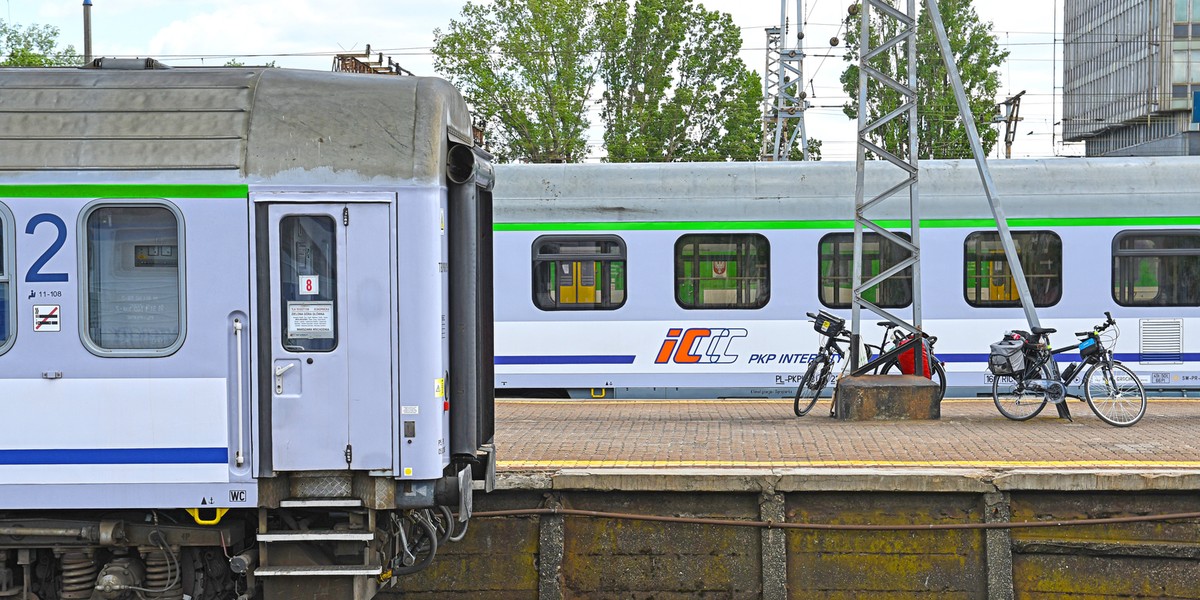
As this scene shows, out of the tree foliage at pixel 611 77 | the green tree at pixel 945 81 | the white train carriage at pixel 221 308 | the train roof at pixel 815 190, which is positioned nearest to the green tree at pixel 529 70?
the tree foliage at pixel 611 77

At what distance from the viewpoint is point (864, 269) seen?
49.9 feet

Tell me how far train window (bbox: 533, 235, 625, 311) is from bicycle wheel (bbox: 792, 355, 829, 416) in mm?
2940

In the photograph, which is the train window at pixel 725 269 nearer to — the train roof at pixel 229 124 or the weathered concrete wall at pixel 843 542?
the weathered concrete wall at pixel 843 542

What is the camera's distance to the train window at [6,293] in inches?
243

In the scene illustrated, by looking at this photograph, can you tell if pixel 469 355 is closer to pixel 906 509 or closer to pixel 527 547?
pixel 527 547

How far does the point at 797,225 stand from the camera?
14977 millimetres

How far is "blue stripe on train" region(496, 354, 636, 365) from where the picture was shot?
15.1 meters

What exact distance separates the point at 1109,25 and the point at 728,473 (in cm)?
8221

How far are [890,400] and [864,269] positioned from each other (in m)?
3.70

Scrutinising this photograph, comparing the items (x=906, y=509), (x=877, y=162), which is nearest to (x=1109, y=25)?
(x=877, y=162)

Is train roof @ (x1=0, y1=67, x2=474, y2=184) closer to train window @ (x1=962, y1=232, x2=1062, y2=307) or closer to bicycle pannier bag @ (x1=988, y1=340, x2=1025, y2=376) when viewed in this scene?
bicycle pannier bag @ (x1=988, y1=340, x2=1025, y2=376)

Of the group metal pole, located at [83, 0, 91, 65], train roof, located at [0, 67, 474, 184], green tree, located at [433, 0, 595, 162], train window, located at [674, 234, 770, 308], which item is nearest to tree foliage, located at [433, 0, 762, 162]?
green tree, located at [433, 0, 595, 162]

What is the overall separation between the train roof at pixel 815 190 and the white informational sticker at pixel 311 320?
8.95m

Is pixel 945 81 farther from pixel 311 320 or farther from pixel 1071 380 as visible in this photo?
pixel 311 320
